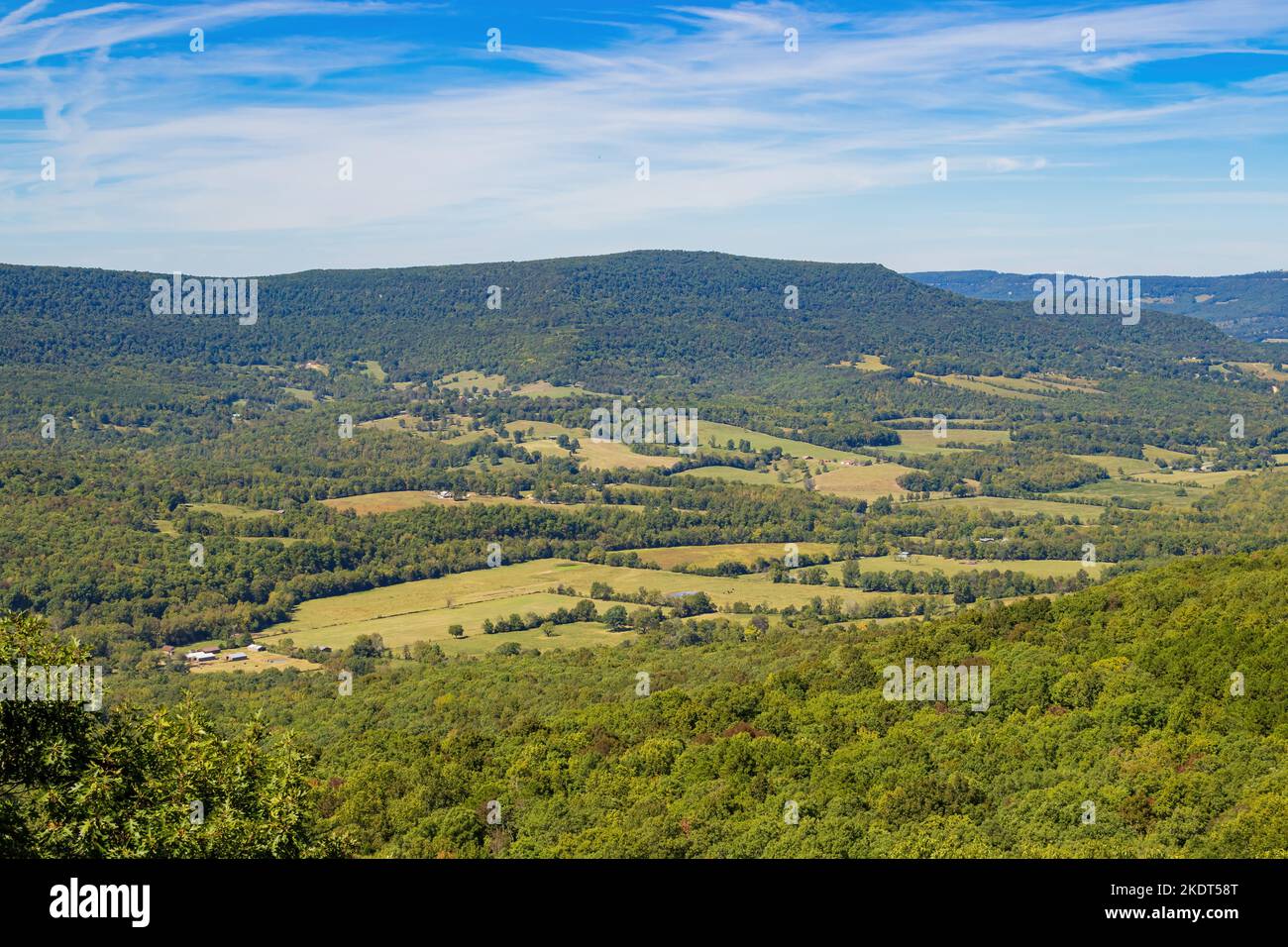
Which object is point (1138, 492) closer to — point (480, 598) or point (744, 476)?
point (744, 476)

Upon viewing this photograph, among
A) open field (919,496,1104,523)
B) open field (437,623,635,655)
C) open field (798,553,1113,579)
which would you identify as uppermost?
open field (919,496,1104,523)

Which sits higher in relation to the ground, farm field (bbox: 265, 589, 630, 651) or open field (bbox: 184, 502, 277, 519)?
open field (bbox: 184, 502, 277, 519)

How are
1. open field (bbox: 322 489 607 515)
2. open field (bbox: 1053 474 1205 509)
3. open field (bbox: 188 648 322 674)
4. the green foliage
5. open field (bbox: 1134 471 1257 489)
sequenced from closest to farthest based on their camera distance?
1. the green foliage
2. open field (bbox: 188 648 322 674)
3. open field (bbox: 322 489 607 515)
4. open field (bbox: 1053 474 1205 509)
5. open field (bbox: 1134 471 1257 489)

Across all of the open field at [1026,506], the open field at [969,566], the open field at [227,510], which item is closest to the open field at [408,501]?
the open field at [227,510]

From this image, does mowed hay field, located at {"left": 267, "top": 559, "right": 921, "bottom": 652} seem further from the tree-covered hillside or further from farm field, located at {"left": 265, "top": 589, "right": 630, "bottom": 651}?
the tree-covered hillside

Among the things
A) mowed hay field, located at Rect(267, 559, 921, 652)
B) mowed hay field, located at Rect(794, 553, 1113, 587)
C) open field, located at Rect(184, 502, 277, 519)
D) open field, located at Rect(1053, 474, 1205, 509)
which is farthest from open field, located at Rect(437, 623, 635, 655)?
open field, located at Rect(1053, 474, 1205, 509)


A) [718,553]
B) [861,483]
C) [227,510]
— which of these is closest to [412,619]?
[718,553]
